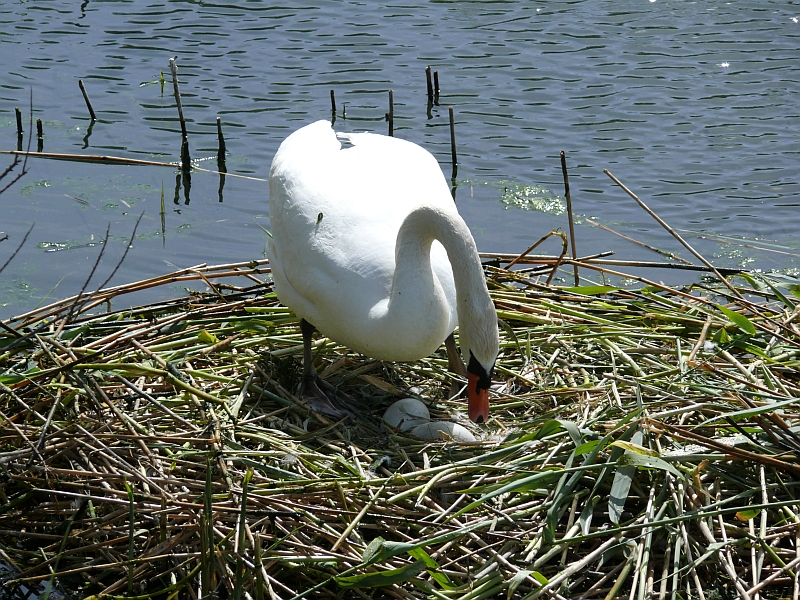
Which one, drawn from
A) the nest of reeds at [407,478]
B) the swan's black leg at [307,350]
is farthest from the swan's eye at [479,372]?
the swan's black leg at [307,350]

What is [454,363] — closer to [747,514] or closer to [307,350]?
[307,350]

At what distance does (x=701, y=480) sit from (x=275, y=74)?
9252mm

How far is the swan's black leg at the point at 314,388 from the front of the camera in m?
5.17

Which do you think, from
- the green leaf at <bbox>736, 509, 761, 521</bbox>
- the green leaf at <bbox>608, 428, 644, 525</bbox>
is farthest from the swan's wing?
the green leaf at <bbox>736, 509, 761, 521</bbox>

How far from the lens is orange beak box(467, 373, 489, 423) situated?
472 cm

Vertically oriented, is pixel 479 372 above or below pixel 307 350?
above

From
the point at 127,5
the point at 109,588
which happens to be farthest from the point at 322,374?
the point at 127,5

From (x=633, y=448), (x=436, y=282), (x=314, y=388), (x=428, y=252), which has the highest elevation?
(x=428, y=252)

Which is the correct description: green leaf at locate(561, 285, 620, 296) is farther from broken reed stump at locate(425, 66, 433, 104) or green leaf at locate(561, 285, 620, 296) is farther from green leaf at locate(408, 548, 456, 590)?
broken reed stump at locate(425, 66, 433, 104)

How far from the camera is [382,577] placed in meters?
3.72

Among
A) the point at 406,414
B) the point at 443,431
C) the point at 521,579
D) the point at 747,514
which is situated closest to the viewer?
the point at 521,579

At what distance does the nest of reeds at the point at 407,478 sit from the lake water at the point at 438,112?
3170 mm

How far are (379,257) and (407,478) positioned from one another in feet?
3.88

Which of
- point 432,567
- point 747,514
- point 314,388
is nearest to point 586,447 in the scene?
point 747,514
